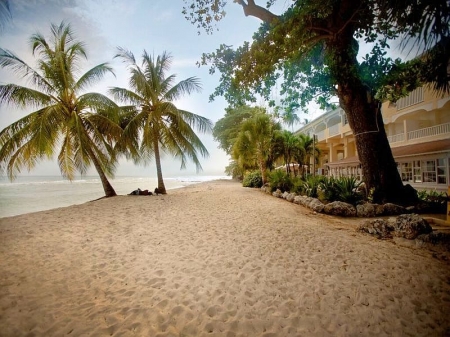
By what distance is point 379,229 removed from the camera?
4719mm

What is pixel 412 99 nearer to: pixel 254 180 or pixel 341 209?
pixel 341 209

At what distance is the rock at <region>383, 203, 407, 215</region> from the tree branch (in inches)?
271

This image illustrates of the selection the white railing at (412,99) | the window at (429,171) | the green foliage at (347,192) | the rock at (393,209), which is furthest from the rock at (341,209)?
the window at (429,171)

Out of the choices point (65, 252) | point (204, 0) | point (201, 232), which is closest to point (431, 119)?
point (204, 0)

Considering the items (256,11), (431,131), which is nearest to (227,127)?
(431,131)

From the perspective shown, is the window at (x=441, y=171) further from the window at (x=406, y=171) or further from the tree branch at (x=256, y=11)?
the tree branch at (x=256, y=11)

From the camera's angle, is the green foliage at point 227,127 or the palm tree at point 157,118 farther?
the green foliage at point 227,127

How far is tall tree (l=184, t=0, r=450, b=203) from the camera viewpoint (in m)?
3.55

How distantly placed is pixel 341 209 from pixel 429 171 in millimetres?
7608

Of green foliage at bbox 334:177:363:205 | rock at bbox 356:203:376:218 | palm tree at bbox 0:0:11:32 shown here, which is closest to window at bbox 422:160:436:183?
green foliage at bbox 334:177:363:205

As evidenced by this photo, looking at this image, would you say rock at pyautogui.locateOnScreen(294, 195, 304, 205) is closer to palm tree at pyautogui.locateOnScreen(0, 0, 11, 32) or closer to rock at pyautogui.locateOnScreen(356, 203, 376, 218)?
rock at pyautogui.locateOnScreen(356, 203, 376, 218)

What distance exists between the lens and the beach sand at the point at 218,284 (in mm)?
2160

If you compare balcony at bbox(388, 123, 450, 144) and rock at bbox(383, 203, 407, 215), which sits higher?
balcony at bbox(388, 123, 450, 144)

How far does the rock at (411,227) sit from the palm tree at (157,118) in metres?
9.93
